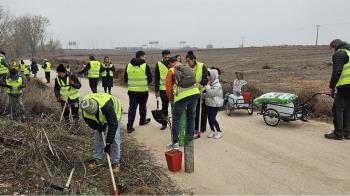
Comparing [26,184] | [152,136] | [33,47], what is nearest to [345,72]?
[152,136]

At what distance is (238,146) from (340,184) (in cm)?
248

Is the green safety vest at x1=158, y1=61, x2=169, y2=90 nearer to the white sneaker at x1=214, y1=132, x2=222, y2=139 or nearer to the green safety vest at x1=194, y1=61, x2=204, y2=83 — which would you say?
the green safety vest at x1=194, y1=61, x2=204, y2=83

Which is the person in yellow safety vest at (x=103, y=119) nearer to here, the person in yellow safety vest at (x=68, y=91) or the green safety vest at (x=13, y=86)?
the person in yellow safety vest at (x=68, y=91)

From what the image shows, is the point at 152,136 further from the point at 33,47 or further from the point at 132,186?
the point at 33,47

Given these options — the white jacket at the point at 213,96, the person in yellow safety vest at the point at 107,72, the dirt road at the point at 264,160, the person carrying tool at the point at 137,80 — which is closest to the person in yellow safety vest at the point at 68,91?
the person carrying tool at the point at 137,80

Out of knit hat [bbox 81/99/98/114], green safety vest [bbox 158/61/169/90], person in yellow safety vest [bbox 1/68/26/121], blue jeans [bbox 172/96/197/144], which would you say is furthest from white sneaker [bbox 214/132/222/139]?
person in yellow safety vest [bbox 1/68/26/121]

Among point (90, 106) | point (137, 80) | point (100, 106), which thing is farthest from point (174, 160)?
point (137, 80)

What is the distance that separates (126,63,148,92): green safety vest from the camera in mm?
9125

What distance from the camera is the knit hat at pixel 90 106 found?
17.5ft

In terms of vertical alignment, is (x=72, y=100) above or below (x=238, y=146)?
above

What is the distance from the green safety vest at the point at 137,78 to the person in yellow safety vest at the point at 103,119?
3066 mm

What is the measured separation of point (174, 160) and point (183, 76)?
1541 millimetres

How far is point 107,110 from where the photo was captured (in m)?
5.50

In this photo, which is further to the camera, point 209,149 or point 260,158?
point 209,149
